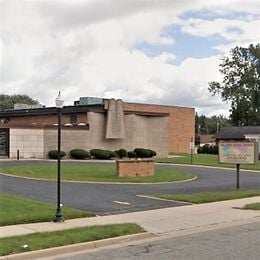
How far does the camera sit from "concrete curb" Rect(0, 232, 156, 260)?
9.14 metres

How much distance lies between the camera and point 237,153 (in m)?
22.2

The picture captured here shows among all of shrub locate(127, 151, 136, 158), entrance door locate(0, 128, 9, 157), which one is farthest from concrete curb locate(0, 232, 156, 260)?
shrub locate(127, 151, 136, 158)

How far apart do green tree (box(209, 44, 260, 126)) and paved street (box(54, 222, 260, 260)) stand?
71089 mm

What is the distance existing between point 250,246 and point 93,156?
125ft

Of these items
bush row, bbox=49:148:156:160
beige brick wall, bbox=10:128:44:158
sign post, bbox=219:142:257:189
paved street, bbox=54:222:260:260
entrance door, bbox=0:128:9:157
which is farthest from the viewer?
bush row, bbox=49:148:156:160

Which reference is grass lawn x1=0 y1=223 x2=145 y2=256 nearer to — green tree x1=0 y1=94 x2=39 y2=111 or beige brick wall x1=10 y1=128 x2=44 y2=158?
beige brick wall x1=10 y1=128 x2=44 y2=158

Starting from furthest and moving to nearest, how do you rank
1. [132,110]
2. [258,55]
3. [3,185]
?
[258,55]
[132,110]
[3,185]

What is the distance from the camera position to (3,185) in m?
20.5

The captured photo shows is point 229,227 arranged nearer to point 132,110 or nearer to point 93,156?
point 93,156

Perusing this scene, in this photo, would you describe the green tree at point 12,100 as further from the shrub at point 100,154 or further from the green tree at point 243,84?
the shrub at point 100,154

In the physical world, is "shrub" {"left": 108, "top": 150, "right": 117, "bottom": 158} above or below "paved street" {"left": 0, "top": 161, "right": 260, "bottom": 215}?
above

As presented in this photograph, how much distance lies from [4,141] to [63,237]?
34091 mm

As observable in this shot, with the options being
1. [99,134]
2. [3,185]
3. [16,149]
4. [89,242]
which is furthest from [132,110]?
[89,242]

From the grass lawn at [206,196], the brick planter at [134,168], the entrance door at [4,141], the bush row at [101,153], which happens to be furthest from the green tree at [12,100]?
the grass lawn at [206,196]
